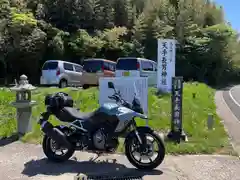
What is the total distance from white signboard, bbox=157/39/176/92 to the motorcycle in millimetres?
7257

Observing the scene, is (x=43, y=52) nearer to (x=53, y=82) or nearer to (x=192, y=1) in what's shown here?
(x=53, y=82)

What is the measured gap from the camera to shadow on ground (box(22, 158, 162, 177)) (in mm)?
4955

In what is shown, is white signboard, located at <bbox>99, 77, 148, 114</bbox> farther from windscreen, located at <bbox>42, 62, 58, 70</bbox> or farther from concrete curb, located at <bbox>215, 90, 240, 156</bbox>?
windscreen, located at <bbox>42, 62, 58, 70</bbox>

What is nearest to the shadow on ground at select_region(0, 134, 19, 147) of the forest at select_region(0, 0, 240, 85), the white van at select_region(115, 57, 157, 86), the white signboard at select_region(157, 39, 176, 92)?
the white signboard at select_region(157, 39, 176, 92)

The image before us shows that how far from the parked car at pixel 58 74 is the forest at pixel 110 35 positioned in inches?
276

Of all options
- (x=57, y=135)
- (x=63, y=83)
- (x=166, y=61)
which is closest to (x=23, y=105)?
(x=57, y=135)

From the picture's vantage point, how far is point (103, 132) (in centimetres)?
521

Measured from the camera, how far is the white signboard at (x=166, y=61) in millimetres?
12312

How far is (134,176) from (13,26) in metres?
21.1

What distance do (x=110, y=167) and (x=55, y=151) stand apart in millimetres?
1014

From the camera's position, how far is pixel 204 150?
240 inches

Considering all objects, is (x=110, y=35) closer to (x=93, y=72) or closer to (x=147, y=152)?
(x=93, y=72)

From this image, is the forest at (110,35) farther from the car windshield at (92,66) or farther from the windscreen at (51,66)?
the car windshield at (92,66)

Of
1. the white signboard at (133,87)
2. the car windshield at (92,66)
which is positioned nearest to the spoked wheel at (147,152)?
the white signboard at (133,87)
